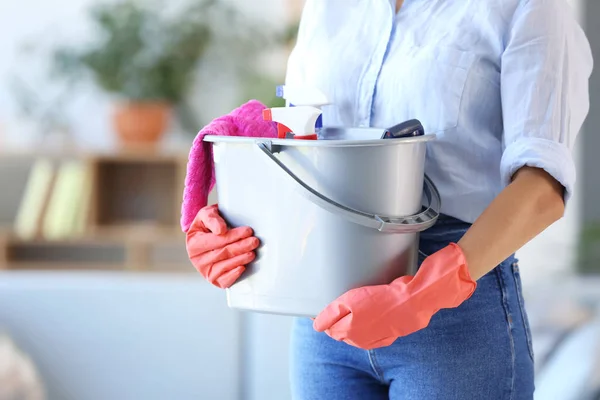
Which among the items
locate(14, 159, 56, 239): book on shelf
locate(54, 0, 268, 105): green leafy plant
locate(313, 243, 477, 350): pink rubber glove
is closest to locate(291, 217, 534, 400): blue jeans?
locate(313, 243, 477, 350): pink rubber glove

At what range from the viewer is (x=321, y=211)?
2.39 ft

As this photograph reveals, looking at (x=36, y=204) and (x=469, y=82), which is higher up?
(x=469, y=82)

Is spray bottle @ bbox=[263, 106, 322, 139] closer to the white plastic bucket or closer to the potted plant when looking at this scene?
the white plastic bucket

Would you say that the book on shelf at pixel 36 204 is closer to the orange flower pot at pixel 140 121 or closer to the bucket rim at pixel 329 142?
the orange flower pot at pixel 140 121

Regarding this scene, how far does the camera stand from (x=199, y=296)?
192 cm

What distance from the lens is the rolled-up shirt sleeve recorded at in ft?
2.53

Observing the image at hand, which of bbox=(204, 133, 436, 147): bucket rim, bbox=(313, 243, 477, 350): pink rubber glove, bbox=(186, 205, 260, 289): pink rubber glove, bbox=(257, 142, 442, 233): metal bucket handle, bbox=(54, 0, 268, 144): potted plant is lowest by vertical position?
bbox=(313, 243, 477, 350): pink rubber glove

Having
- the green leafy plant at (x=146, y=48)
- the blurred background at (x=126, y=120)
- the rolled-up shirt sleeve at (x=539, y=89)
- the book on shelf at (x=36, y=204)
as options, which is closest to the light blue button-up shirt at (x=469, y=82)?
the rolled-up shirt sleeve at (x=539, y=89)

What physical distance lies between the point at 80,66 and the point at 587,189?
2.23 meters

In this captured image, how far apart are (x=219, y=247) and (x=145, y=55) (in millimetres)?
2708

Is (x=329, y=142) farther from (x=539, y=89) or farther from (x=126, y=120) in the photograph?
(x=126, y=120)

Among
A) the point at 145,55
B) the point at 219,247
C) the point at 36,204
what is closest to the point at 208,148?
the point at 219,247

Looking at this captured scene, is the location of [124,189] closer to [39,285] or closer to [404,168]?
[39,285]

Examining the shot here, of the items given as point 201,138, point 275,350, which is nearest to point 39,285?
point 275,350
